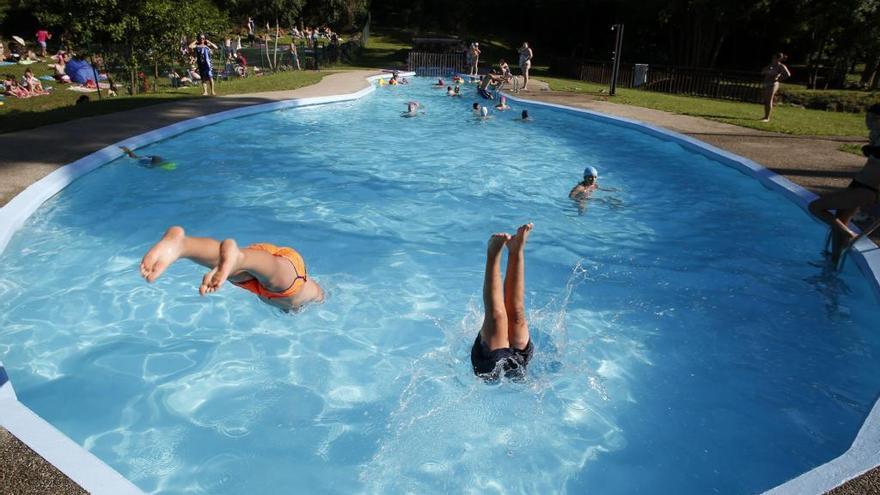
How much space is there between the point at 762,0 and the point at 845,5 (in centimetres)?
321

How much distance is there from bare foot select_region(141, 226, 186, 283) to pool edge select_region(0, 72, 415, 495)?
1.18 m

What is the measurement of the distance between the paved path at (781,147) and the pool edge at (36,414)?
9084mm

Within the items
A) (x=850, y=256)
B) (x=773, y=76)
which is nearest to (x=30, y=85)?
(x=850, y=256)

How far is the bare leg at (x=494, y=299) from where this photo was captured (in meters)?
3.67

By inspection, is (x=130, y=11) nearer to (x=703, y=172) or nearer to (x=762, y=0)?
(x=703, y=172)

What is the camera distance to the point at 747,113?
1630 cm

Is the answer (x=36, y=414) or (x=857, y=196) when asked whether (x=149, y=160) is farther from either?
(x=857, y=196)

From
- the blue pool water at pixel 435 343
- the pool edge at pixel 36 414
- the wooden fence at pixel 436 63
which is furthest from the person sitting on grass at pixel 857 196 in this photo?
the wooden fence at pixel 436 63

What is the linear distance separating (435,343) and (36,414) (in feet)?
10.7

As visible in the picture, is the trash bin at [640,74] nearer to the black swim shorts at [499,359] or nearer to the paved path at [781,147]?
the paved path at [781,147]

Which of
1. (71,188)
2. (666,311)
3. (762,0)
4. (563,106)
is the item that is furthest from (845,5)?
(71,188)

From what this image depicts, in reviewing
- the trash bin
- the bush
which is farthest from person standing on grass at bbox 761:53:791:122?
the trash bin

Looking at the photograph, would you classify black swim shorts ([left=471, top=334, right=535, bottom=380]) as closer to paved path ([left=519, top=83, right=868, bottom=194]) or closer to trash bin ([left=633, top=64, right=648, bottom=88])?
paved path ([left=519, top=83, right=868, bottom=194])

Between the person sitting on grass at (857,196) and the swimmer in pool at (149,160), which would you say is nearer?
the person sitting on grass at (857,196)
